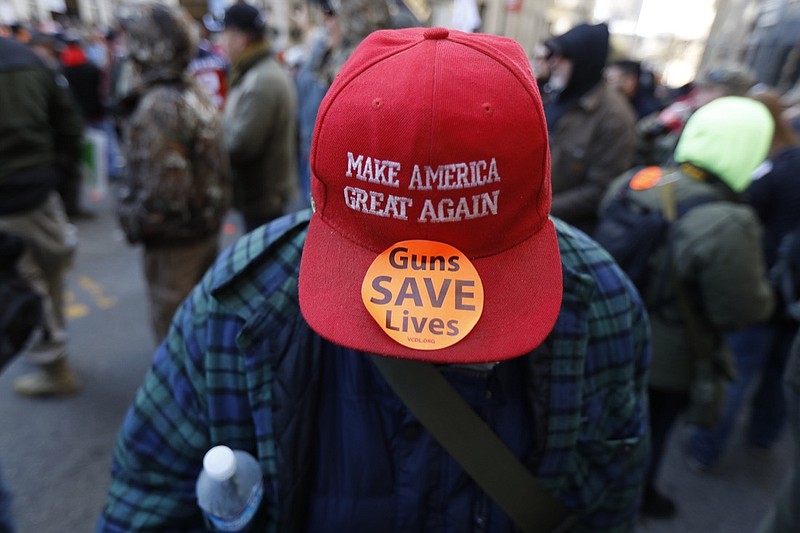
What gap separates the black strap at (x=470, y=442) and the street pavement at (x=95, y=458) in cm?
197

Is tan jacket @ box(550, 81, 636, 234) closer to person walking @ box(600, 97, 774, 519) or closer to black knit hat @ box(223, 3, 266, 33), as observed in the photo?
person walking @ box(600, 97, 774, 519)

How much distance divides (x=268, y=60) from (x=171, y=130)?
153 centimetres

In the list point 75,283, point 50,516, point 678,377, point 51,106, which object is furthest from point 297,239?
point 75,283

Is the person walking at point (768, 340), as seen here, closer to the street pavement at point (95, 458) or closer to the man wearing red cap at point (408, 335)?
the street pavement at point (95, 458)

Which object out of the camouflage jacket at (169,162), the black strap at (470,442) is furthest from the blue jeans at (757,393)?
the camouflage jacket at (169,162)

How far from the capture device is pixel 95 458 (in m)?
2.79

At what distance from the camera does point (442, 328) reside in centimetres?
80

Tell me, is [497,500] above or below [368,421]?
below

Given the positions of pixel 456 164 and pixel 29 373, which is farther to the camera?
pixel 29 373

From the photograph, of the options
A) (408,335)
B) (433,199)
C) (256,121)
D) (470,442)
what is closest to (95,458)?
(256,121)

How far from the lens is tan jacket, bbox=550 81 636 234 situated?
9.60 feet

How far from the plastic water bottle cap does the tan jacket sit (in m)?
2.53

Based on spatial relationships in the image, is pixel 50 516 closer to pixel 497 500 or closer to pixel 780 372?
pixel 497 500

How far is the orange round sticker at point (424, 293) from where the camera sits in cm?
80
